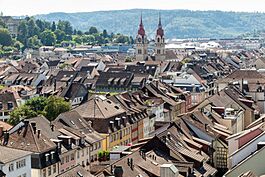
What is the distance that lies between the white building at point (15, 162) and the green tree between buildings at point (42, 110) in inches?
927

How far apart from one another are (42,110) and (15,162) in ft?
98.3

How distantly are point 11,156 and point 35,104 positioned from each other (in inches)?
1241

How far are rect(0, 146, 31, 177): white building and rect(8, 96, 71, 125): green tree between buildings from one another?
23.6 meters

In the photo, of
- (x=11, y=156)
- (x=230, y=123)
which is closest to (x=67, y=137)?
(x=11, y=156)

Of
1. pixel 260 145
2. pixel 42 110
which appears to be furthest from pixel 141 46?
pixel 260 145

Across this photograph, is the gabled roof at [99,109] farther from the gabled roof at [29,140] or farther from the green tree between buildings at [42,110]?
the gabled roof at [29,140]

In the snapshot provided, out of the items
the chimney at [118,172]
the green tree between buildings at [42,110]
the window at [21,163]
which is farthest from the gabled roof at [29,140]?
the green tree between buildings at [42,110]

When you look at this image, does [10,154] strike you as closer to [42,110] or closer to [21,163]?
[21,163]

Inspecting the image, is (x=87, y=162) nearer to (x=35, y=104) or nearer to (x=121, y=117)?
(x=121, y=117)

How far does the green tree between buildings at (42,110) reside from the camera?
75812mm

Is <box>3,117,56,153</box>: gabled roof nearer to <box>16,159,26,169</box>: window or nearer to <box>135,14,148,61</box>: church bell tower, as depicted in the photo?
<box>16,159,26,169</box>: window

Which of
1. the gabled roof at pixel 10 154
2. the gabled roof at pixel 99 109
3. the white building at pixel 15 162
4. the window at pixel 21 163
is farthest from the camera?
the gabled roof at pixel 99 109

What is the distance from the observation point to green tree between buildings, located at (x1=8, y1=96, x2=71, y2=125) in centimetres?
7581

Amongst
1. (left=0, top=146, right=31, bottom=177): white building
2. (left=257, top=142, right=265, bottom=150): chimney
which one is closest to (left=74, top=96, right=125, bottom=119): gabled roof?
(left=0, top=146, right=31, bottom=177): white building
